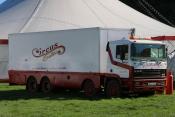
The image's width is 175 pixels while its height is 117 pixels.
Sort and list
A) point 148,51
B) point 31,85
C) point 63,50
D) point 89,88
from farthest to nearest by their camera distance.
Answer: point 31,85
point 63,50
point 89,88
point 148,51

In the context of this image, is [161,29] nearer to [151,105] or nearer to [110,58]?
[110,58]

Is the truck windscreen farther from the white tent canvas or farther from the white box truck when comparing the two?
the white tent canvas

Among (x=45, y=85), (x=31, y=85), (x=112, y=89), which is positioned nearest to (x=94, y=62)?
(x=112, y=89)

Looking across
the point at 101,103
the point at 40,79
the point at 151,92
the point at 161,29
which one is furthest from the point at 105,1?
the point at 101,103

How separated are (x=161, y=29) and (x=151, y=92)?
10536 mm

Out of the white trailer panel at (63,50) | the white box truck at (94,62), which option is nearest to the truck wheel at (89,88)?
the white box truck at (94,62)

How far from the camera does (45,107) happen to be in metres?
17.9

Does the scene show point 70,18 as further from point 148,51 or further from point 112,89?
point 148,51

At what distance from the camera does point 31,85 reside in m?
26.5

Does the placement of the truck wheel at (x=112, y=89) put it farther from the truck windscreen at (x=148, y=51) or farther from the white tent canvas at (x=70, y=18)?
the white tent canvas at (x=70, y=18)

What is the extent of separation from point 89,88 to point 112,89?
121 centimetres

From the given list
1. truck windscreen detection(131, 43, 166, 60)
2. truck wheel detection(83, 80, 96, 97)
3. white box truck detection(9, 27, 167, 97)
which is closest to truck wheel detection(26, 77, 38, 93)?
white box truck detection(9, 27, 167, 97)

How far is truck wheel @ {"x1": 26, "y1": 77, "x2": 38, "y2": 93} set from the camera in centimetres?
2623

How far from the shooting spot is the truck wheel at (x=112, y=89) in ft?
72.4
